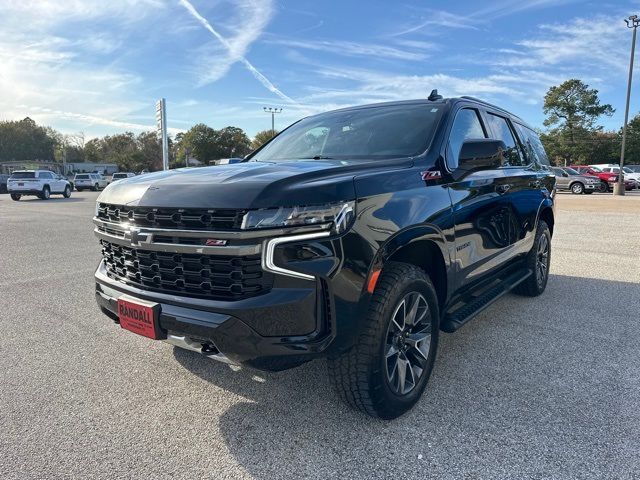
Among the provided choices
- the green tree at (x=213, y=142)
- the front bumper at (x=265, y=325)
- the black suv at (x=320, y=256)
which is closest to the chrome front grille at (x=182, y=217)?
the black suv at (x=320, y=256)

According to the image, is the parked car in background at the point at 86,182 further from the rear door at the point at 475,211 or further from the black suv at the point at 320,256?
the black suv at the point at 320,256

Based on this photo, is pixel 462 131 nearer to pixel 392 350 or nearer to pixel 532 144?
pixel 392 350

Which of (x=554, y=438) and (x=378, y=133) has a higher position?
(x=378, y=133)

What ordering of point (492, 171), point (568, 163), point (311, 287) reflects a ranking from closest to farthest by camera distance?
1. point (311, 287)
2. point (492, 171)
3. point (568, 163)

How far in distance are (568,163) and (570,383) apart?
64.3 meters

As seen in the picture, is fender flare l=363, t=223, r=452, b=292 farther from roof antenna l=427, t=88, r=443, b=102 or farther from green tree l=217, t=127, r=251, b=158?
green tree l=217, t=127, r=251, b=158

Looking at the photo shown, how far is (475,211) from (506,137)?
1425mm

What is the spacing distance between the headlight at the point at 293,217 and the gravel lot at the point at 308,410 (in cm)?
115

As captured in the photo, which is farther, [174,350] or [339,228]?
[174,350]

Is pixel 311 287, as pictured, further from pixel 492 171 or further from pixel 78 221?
pixel 78 221

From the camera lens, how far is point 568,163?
194ft

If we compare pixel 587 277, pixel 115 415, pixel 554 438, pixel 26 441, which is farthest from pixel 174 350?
pixel 587 277

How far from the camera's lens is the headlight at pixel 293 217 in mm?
2168

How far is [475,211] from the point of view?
3408mm
